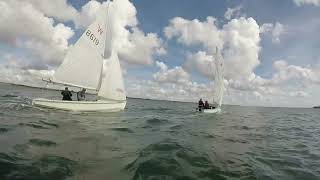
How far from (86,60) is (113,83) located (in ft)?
14.4

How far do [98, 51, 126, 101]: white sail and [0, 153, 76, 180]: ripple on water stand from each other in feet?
81.2

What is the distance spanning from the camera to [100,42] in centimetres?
3488

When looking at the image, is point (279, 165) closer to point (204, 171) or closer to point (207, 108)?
point (204, 171)

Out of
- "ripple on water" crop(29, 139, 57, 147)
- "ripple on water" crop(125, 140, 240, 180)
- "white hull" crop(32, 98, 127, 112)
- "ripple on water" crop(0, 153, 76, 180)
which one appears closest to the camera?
"ripple on water" crop(0, 153, 76, 180)

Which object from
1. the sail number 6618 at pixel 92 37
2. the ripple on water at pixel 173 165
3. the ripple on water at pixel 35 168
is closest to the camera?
the ripple on water at pixel 35 168

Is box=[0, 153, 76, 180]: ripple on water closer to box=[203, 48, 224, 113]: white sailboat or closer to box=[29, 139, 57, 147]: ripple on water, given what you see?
box=[29, 139, 57, 147]: ripple on water

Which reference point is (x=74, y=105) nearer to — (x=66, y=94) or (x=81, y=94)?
(x=66, y=94)

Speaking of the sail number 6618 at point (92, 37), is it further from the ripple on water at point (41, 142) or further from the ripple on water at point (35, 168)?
the ripple on water at point (35, 168)

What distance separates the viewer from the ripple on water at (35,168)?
333 inches

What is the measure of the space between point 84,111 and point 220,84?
32.6 m

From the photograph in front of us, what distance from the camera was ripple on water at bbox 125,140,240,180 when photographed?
32.5 feet

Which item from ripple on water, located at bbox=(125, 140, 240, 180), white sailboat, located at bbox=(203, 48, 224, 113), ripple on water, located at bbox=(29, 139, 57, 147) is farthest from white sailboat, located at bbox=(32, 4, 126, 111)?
white sailboat, located at bbox=(203, 48, 224, 113)

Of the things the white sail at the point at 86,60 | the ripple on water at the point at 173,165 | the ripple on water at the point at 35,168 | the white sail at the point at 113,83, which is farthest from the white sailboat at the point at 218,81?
the ripple on water at the point at 35,168

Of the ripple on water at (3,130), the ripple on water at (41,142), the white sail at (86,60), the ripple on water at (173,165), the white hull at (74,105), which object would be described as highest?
the white sail at (86,60)
